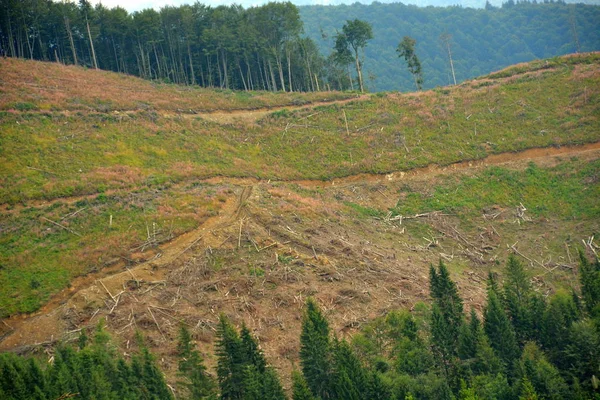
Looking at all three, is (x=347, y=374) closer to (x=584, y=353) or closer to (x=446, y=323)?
(x=446, y=323)

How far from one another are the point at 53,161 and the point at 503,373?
131 ft

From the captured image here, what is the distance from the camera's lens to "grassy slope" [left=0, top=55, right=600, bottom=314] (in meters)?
45.7

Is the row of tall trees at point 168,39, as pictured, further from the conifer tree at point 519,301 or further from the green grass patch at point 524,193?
the conifer tree at point 519,301

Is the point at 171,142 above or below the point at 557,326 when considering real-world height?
above

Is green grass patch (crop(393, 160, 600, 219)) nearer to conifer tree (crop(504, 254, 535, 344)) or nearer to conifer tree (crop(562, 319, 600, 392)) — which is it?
conifer tree (crop(504, 254, 535, 344))

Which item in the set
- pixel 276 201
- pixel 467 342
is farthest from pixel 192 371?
pixel 276 201

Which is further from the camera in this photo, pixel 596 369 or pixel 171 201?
pixel 171 201

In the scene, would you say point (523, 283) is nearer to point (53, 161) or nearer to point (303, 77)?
point (53, 161)

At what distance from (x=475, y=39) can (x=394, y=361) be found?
533 ft

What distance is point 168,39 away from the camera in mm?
92938

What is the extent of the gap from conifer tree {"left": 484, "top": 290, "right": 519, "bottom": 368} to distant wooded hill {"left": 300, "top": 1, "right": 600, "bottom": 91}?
121 m

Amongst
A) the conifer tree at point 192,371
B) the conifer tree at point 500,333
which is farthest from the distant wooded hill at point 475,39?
the conifer tree at point 192,371

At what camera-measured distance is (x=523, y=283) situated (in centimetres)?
4325

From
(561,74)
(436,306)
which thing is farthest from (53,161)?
(561,74)
